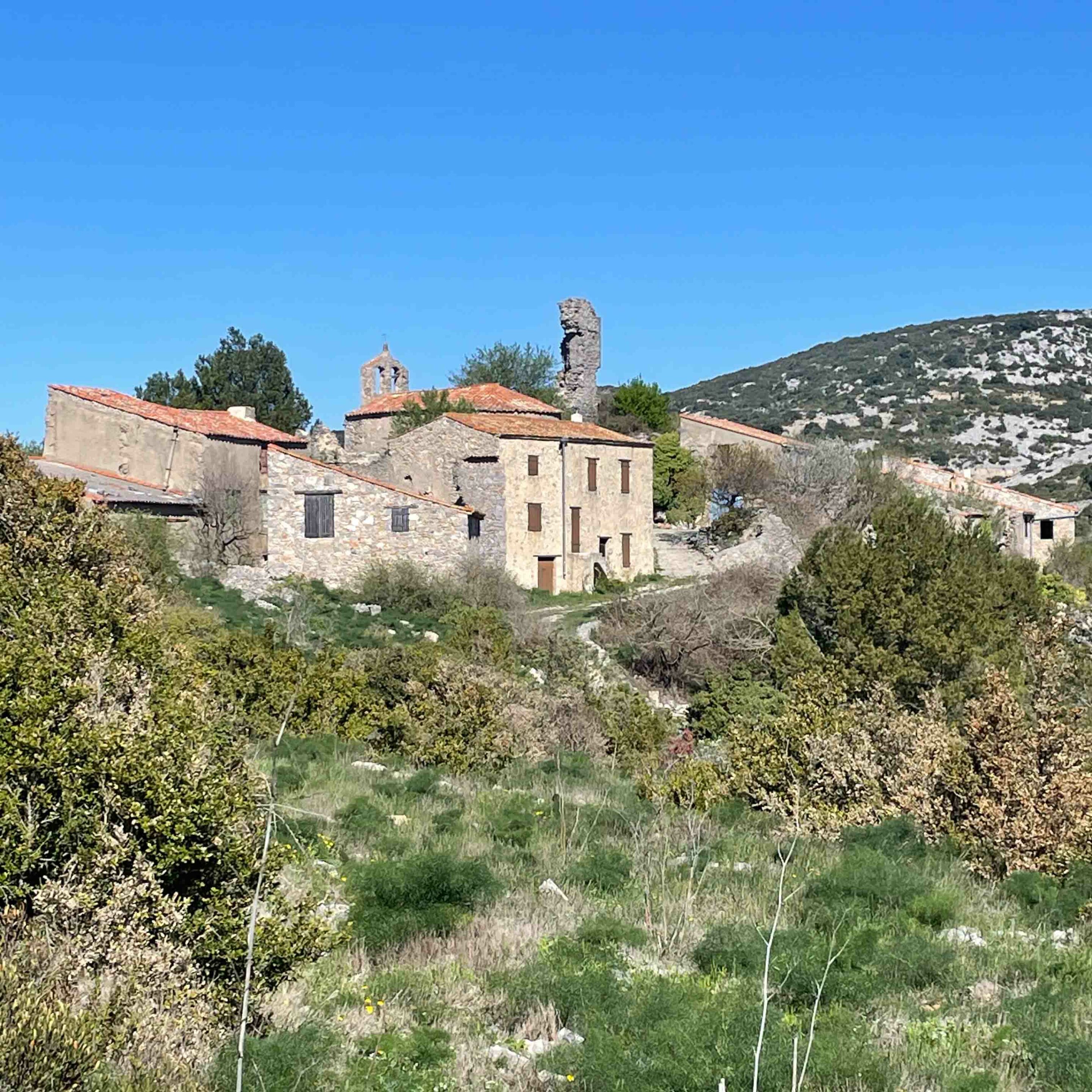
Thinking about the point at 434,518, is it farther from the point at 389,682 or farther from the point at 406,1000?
the point at 406,1000

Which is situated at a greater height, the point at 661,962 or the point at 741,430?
the point at 741,430

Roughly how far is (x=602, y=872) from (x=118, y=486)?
1018 inches

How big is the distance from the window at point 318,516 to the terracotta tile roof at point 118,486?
9.39 ft

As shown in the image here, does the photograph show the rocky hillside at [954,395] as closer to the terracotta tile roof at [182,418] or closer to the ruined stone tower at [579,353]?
the ruined stone tower at [579,353]

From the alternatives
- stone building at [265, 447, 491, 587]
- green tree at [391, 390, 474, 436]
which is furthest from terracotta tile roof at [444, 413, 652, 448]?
stone building at [265, 447, 491, 587]

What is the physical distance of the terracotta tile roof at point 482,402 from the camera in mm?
41062

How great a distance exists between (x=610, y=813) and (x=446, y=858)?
10.5 ft

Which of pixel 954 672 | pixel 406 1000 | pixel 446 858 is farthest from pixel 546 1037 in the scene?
pixel 954 672

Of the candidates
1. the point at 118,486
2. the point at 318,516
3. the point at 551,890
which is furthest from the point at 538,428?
the point at 551,890

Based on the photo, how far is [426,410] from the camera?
4141 cm

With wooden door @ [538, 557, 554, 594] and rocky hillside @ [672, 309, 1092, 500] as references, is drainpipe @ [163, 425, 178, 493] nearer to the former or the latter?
wooden door @ [538, 557, 554, 594]

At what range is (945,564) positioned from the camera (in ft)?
67.1

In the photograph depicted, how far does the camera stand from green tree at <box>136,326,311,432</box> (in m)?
53.8

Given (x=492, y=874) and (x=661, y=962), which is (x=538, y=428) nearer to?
(x=492, y=874)
